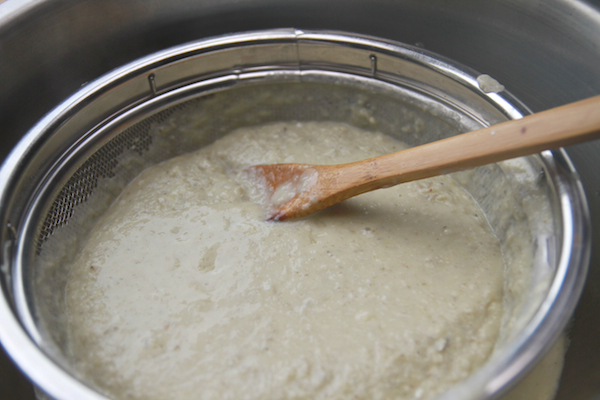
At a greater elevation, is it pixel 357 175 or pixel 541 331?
pixel 357 175

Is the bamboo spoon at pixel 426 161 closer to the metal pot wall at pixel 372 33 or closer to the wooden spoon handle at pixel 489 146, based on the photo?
the wooden spoon handle at pixel 489 146

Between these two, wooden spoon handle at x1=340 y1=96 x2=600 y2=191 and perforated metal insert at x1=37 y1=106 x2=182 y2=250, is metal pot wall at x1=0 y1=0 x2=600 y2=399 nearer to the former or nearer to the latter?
perforated metal insert at x1=37 y1=106 x2=182 y2=250

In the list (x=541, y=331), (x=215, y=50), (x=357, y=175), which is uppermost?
(x=215, y=50)

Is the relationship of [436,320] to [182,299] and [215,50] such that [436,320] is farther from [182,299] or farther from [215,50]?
[215,50]

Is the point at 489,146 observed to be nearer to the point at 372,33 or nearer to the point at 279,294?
the point at 279,294

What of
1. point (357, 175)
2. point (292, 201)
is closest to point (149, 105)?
point (292, 201)

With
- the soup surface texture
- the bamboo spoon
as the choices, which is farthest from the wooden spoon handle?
the soup surface texture

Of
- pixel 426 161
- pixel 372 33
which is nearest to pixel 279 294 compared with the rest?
pixel 426 161
